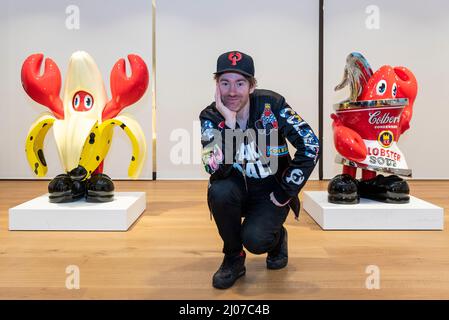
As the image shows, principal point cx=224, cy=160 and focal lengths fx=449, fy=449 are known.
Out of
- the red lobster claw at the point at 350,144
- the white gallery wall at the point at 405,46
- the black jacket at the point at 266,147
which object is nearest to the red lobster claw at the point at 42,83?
the black jacket at the point at 266,147

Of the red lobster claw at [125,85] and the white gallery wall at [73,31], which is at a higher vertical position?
the white gallery wall at [73,31]

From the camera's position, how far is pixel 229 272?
1.65m

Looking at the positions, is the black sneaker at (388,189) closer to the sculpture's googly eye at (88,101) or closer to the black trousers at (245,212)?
the black trousers at (245,212)

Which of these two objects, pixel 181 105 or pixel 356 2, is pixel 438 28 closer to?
pixel 356 2

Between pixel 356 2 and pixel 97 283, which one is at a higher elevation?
pixel 356 2

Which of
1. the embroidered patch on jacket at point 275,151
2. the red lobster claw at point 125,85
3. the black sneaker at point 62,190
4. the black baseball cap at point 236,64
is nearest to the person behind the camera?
the black baseball cap at point 236,64

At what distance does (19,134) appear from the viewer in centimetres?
471

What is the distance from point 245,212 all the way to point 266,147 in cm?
26

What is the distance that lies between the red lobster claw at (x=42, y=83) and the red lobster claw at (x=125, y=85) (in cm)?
30

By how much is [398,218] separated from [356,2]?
2.87m

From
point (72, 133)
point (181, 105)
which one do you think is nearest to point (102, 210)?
point (72, 133)

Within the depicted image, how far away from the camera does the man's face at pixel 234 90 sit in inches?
62.5

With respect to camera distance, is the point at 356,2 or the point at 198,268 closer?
the point at 198,268
